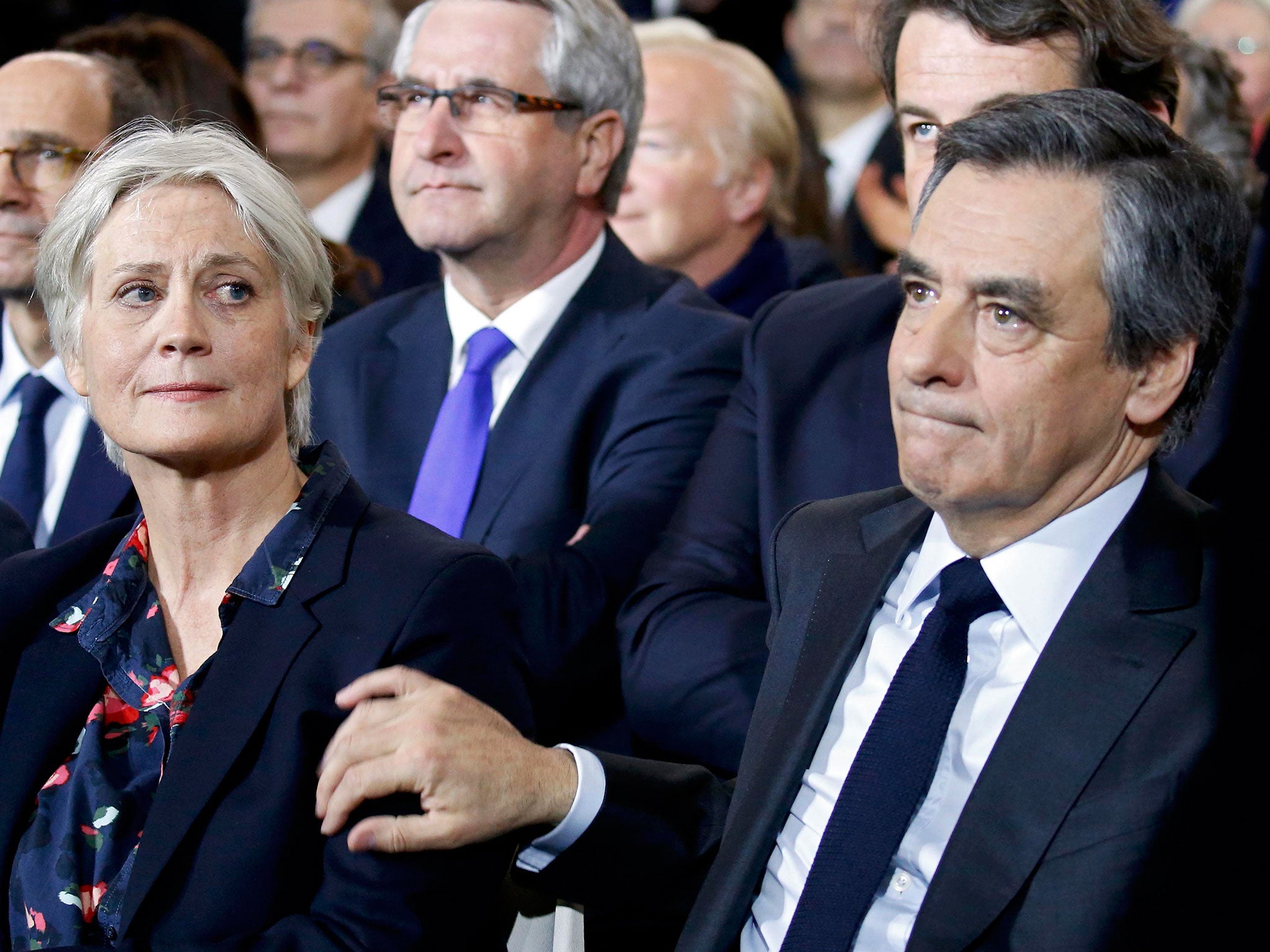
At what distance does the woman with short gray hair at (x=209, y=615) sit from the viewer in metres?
1.65

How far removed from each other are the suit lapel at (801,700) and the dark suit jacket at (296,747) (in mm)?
263

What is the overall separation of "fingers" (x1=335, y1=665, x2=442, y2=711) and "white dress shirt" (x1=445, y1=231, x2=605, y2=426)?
121 centimetres

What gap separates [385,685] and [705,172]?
255 cm

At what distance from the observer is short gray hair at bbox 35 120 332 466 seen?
1.92 m

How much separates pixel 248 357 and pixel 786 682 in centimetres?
77

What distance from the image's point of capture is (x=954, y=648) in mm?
1663

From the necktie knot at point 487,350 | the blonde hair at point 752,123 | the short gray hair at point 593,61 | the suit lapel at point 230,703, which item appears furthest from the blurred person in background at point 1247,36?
the suit lapel at point 230,703

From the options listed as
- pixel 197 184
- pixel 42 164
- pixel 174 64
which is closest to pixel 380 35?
pixel 174 64

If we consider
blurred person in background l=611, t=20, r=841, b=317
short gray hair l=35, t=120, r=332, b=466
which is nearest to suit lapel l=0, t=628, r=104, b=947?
short gray hair l=35, t=120, r=332, b=466

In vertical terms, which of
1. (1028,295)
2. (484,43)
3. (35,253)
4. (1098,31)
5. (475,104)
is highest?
(1098,31)

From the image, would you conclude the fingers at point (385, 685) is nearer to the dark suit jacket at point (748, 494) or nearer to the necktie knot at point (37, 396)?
the dark suit jacket at point (748, 494)

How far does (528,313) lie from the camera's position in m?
2.87

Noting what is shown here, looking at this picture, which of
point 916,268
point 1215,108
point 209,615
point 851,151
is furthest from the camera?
point 851,151

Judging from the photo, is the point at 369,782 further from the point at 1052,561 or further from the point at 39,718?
the point at 1052,561
